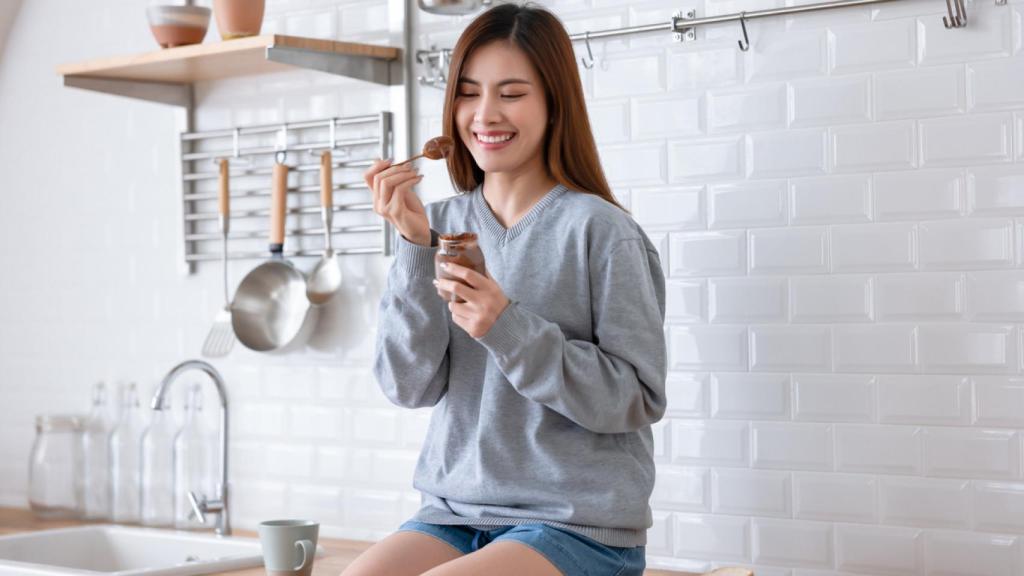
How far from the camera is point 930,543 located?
2.04m

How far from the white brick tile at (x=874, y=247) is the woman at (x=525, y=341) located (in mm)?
393

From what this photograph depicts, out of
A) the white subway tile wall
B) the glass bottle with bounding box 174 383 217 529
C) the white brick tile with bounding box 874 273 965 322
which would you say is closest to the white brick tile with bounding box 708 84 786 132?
the white subway tile wall

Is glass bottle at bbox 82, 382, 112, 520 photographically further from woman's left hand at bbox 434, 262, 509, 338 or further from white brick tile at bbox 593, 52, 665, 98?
woman's left hand at bbox 434, 262, 509, 338

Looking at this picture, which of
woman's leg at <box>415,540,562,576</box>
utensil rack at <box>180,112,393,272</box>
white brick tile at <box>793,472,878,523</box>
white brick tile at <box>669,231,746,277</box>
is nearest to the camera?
woman's leg at <box>415,540,562,576</box>

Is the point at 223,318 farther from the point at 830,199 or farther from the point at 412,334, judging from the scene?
the point at 830,199

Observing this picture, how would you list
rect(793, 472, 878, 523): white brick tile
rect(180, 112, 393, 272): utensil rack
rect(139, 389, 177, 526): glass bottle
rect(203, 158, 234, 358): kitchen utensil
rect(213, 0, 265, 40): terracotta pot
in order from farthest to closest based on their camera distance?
rect(139, 389, 177, 526): glass bottle, rect(203, 158, 234, 358): kitchen utensil, rect(180, 112, 393, 272): utensil rack, rect(213, 0, 265, 40): terracotta pot, rect(793, 472, 878, 523): white brick tile

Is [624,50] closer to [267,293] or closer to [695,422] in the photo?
[695,422]

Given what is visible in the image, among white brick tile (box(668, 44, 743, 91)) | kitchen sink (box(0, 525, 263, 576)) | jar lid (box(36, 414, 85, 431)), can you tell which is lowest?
kitchen sink (box(0, 525, 263, 576))

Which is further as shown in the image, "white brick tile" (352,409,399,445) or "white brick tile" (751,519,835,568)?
"white brick tile" (352,409,399,445)

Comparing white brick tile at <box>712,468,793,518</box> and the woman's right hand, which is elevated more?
the woman's right hand

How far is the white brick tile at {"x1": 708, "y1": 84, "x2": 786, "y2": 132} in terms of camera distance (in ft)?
7.07

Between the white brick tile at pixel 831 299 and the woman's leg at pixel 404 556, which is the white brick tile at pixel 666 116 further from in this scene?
the woman's leg at pixel 404 556

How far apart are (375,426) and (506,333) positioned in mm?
1057

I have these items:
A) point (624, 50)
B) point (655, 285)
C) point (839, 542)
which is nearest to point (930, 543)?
point (839, 542)
